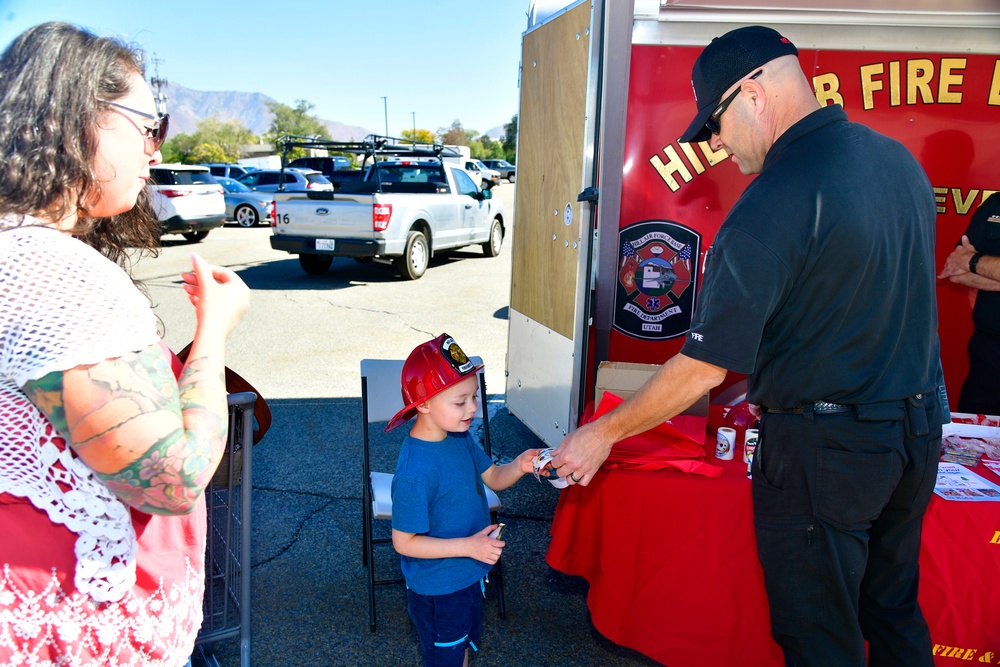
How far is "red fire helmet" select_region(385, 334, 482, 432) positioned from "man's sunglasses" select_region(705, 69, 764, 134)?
96 centimetres

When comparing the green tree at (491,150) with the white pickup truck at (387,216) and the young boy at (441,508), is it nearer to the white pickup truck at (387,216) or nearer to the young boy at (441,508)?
the white pickup truck at (387,216)

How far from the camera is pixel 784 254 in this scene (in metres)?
1.63

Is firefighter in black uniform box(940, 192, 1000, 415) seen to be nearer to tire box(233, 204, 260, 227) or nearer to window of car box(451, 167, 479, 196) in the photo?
window of car box(451, 167, 479, 196)

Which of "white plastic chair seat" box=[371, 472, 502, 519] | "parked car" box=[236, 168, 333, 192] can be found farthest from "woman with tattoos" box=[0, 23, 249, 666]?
"parked car" box=[236, 168, 333, 192]

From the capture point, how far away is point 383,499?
117 inches

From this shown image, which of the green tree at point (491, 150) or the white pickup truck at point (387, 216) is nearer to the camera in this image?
the white pickup truck at point (387, 216)

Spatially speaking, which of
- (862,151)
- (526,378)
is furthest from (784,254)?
(526,378)

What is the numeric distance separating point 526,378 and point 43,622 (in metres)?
3.31

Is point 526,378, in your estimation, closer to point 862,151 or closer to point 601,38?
point 601,38

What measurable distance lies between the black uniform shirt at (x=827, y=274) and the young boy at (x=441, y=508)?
2.40 ft

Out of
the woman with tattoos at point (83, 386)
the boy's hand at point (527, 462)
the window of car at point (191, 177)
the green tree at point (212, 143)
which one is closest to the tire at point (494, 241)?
the window of car at point (191, 177)

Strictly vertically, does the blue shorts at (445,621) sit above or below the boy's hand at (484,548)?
below

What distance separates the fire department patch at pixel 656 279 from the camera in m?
3.71

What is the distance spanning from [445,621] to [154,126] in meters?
1.62
